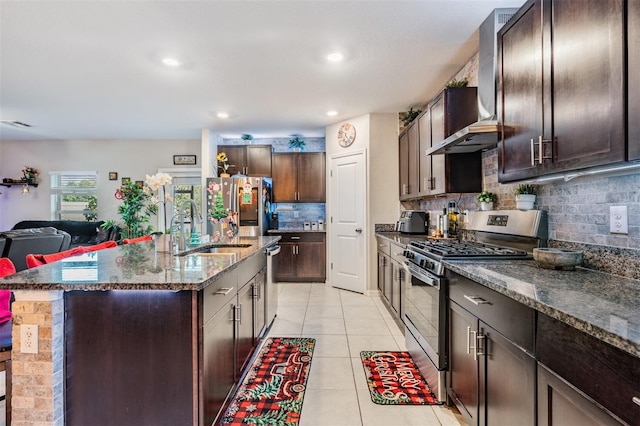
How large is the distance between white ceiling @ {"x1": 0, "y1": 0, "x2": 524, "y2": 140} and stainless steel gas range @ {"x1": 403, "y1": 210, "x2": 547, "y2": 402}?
1.48m

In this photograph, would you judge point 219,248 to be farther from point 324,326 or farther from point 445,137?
point 445,137

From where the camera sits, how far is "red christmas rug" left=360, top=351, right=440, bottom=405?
2.01 m

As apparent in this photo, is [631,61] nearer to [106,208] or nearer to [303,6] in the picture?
[303,6]

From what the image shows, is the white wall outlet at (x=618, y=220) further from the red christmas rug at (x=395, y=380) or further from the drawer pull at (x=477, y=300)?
the red christmas rug at (x=395, y=380)

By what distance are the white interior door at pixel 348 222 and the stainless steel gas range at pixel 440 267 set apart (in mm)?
2019

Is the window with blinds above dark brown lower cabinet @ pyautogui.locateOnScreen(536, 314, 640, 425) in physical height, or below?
above

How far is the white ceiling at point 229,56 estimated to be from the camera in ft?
7.26

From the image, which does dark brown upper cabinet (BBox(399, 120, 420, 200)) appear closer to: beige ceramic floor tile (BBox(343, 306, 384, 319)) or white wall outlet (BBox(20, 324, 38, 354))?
beige ceramic floor tile (BBox(343, 306, 384, 319))

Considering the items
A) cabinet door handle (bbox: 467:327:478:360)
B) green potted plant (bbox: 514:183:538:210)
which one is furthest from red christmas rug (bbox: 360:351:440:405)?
green potted plant (bbox: 514:183:538:210)

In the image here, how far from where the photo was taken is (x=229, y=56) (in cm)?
286

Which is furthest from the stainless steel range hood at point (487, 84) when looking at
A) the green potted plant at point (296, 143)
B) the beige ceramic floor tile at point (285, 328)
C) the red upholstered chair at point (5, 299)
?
the green potted plant at point (296, 143)

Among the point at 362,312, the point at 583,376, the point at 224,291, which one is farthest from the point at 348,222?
the point at 583,376

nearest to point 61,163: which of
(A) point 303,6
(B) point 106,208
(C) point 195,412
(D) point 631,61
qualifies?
(B) point 106,208

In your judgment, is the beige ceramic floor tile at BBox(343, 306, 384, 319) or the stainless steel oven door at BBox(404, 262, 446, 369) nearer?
the stainless steel oven door at BBox(404, 262, 446, 369)
